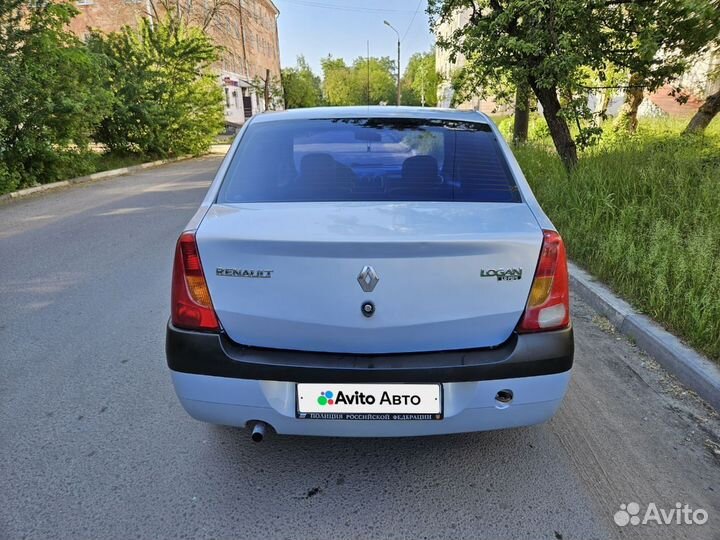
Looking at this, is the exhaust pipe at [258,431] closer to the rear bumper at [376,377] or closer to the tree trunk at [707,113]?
the rear bumper at [376,377]

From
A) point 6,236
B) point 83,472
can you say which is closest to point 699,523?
point 83,472

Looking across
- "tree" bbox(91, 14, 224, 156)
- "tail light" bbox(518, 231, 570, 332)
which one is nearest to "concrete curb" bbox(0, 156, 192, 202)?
"tree" bbox(91, 14, 224, 156)

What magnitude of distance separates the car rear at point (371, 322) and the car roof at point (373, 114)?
39.2 inches

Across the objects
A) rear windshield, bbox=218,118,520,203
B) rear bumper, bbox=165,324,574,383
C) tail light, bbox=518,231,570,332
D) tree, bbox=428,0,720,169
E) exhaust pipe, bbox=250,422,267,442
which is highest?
tree, bbox=428,0,720,169

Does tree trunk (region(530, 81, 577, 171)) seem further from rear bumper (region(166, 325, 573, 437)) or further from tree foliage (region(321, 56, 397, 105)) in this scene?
tree foliage (region(321, 56, 397, 105))

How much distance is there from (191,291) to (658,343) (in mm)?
3015

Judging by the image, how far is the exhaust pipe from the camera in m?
1.93

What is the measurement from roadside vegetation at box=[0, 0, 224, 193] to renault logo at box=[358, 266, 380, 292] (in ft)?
34.5

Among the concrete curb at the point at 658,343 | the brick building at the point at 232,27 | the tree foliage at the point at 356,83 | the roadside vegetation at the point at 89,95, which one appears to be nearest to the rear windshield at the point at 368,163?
the concrete curb at the point at 658,343

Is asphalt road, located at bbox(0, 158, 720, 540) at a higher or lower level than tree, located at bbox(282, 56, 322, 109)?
lower

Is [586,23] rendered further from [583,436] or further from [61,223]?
[61,223]

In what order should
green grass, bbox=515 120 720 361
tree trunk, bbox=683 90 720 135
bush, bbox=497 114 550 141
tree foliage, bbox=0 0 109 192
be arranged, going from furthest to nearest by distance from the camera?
bush, bbox=497 114 550 141
tree foliage, bbox=0 0 109 192
tree trunk, bbox=683 90 720 135
green grass, bbox=515 120 720 361

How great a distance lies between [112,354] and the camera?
11.2 feet

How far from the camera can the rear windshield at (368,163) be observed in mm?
2332
